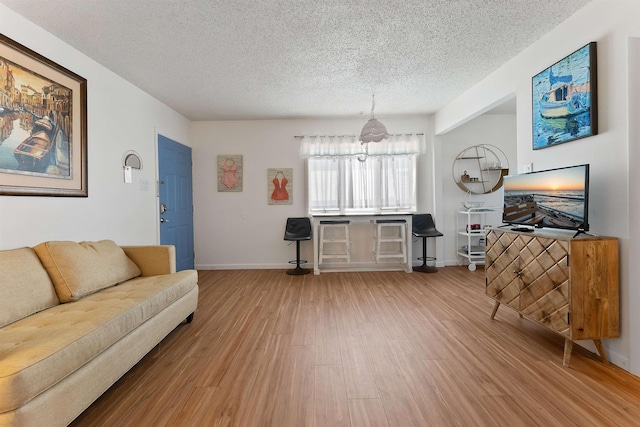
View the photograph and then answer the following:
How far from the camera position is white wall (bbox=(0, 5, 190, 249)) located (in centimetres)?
224

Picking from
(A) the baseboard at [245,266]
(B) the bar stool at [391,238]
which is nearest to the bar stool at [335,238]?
(B) the bar stool at [391,238]

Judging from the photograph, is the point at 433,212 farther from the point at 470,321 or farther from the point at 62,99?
the point at 62,99

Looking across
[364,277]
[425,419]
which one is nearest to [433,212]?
[364,277]

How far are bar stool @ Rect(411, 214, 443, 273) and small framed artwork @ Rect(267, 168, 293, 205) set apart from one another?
2.14m

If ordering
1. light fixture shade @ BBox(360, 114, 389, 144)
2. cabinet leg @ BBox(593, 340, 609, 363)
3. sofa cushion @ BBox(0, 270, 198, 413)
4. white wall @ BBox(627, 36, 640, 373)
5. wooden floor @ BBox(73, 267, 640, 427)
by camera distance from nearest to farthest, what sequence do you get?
1. sofa cushion @ BBox(0, 270, 198, 413)
2. wooden floor @ BBox(73, 267, 640, 427)
3. white wall @ BBox(627, 36, 640, 373)
4. cabinet leg @ BBox(593, 340, 609, 363)
5. light fixture shade @ BBox(360, 114, 389, 144)

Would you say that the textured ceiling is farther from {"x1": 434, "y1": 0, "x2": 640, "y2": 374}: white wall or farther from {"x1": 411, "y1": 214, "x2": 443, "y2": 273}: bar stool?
{"x1": 411, "y1": 214, "x2": 443, "y2": 273}: bar stool

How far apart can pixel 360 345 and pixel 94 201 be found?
2.78 metres

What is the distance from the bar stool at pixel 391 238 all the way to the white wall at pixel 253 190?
637 millimetres

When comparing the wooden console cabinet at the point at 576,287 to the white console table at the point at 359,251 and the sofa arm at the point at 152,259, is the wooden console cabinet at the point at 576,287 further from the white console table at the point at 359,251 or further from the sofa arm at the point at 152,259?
the sofa arm at the point at 152,259

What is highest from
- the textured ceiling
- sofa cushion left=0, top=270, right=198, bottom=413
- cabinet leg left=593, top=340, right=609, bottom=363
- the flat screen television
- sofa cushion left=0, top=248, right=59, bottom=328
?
the textured ceiling

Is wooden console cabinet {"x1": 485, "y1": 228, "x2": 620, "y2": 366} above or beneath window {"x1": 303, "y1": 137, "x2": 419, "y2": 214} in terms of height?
beneath

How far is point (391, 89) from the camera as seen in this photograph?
3.88 meters

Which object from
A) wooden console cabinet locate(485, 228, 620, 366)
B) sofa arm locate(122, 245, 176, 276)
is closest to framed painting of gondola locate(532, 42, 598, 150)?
wooden console cabinet locate(485, 228, 620, 366)

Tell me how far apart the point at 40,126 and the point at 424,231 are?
4705 millimetres
